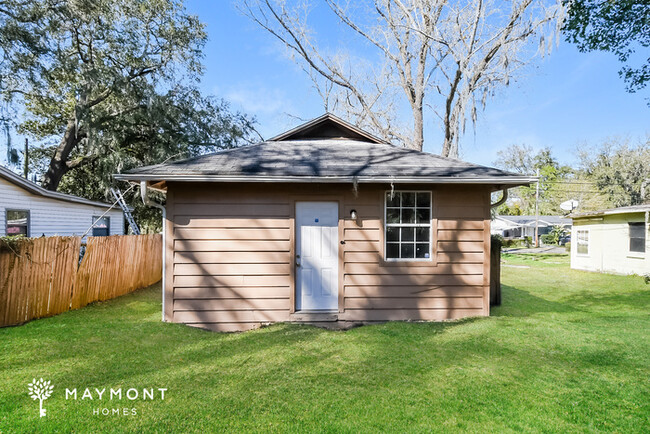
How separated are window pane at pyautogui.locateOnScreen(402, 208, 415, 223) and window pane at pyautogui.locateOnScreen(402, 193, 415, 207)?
0.09m

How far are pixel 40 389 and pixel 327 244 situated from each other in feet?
12.8

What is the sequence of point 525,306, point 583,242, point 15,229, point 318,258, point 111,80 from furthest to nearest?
point 583,242
point 111,80
point 15,229
point 525,306
point 318,258

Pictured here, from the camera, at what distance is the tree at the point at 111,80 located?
1215 centimetres

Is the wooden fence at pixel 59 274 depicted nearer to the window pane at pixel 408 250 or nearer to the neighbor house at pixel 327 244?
the neighbor house at pixel 327 244

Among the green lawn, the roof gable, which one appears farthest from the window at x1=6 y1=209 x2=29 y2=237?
the roof gable

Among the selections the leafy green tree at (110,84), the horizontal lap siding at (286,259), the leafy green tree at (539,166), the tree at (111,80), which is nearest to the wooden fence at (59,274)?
the horizontal lap siding at (286,259)

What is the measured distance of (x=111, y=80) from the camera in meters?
13.3

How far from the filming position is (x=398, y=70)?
48.5 ft

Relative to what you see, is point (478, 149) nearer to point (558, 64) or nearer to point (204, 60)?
point (558, 64)

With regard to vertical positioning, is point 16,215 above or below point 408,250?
above

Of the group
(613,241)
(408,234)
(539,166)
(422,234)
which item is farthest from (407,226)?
(539,166)

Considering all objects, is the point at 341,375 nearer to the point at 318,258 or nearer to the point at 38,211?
the point at 318,258

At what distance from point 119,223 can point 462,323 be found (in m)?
13.9

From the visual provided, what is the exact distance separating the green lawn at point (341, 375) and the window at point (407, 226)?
123 cm
